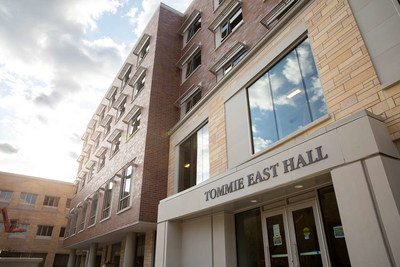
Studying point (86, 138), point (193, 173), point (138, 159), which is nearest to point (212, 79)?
point (193, 173)

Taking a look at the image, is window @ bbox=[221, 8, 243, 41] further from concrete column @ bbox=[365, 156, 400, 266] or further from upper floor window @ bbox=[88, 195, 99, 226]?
upper floor window @ bbox=[88, 195, 99, 226]

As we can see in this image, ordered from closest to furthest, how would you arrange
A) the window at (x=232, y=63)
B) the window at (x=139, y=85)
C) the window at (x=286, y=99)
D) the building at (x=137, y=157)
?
1. the window at (x=286, y=99)
2. the window at (x=232, y=63)
3. the building at (x=137, y=157)
4. the window at (x=139, y=85)

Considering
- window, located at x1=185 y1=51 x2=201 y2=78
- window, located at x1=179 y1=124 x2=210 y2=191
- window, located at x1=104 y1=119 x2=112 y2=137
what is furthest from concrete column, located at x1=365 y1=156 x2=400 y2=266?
window, located at x1=104 y1=119 x2=112 y2=137

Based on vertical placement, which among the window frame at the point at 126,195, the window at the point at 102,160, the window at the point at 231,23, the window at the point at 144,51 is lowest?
the window frame at the point at 126,195

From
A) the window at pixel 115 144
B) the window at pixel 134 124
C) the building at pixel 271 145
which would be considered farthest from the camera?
the window at pixel 115 144

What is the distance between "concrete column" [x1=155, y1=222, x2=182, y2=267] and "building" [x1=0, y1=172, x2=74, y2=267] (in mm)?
31305

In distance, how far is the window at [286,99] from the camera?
7289 mm

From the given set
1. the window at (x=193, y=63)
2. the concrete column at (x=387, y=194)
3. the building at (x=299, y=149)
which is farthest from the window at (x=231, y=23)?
the concrete column at (x=387, y=194)

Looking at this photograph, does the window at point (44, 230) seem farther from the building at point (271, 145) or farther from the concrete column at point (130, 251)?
the concrete column at point (130, 251)

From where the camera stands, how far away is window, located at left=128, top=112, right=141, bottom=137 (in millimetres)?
16839

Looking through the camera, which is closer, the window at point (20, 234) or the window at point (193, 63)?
the window at point (193, 63)

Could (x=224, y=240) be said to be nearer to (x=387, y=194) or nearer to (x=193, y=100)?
(x=387, y=194)

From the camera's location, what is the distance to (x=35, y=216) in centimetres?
3566

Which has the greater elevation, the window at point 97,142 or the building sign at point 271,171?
the window at point 97,142
